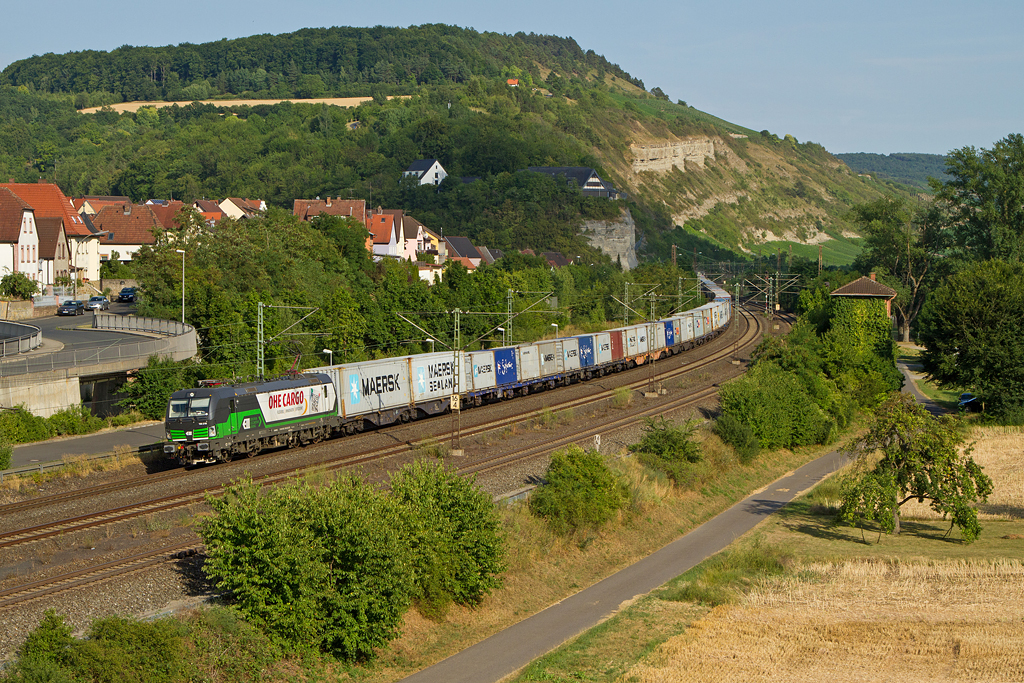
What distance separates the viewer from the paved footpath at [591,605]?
68.5ft

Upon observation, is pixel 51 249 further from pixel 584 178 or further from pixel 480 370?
pixel 584 178

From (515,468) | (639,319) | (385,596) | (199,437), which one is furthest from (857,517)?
(639,319)

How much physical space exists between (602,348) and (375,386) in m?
24.6

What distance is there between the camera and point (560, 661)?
21.0 m

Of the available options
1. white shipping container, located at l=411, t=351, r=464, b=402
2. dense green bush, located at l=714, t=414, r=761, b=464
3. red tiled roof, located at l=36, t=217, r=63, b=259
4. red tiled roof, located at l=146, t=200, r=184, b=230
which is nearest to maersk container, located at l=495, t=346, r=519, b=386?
white shipping container, located at l=411, t=351, r=464, b=402

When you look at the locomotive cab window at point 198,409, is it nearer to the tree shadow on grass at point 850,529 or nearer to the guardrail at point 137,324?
the guardrail at point 137,324

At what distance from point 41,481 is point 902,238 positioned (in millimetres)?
103182

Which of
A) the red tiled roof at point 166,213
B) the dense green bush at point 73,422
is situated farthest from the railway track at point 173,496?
the red tiled roof at point 166,213

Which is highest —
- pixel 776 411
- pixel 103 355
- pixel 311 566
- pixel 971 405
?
pixel 103 355

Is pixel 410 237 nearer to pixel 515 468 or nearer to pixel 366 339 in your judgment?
pixel 366 339

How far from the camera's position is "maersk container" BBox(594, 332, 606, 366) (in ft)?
209

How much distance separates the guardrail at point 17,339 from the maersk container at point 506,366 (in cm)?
2474

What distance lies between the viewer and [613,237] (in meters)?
150

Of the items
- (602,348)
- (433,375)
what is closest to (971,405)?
(602,348)
